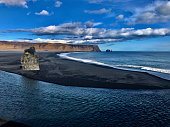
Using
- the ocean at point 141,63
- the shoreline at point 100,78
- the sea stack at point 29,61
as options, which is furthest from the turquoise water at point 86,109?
the sea stack at point 29,61

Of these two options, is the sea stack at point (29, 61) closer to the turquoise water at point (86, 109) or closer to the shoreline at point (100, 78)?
the shoreline at point (100, 78)

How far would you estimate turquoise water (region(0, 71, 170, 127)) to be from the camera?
973cm

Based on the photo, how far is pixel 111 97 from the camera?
15227 millimetres

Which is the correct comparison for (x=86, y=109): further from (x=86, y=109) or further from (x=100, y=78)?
(x=100, y=78)

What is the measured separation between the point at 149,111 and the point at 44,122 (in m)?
9.18

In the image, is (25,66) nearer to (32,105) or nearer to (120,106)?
(32,105)

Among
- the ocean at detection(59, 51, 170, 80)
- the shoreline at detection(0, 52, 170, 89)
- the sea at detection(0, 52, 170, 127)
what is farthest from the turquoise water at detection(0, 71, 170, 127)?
the ocean at detection(59, 51, 170, 80)

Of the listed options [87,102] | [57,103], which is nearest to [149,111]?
[87,102]

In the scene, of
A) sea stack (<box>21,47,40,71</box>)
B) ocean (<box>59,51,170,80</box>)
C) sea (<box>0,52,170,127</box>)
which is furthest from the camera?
ocean (<box>59,51,170,80</box>)

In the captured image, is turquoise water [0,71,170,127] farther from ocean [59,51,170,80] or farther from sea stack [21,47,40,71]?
sea stack [21,47,40,71]

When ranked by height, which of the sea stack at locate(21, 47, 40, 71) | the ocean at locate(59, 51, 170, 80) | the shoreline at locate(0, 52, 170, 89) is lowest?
the shoreline at locate(0, 52, 170, 89)

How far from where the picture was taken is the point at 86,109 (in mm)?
11750

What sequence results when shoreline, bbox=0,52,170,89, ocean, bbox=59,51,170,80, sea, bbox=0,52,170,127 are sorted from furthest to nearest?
ocean, bbox=59,51,170,80, shoreline, bbox=0,52,170,89, sea, bbox=0,52,170,127

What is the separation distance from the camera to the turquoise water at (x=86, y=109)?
31.9 feet
